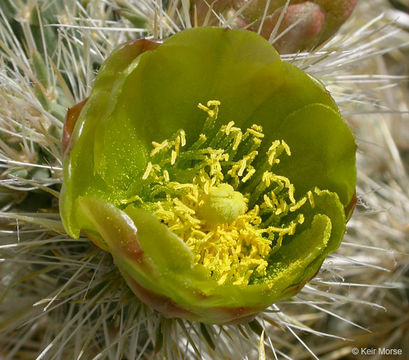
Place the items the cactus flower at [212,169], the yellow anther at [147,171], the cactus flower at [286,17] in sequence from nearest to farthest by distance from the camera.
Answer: the cactus flower at [212,169]
the yellow anther at [147,171]
the cactus flower at [286,17]

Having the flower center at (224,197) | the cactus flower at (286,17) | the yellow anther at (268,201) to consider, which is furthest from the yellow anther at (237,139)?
the cactus flower at (286,17)

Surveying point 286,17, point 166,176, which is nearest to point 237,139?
point 166,176

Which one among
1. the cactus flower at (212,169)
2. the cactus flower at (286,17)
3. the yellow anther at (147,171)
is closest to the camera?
the cactus flower at (212,169)

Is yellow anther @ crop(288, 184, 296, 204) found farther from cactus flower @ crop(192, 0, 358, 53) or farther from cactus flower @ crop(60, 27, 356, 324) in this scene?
cactus flower @ crop(192, 0, 358, 53)

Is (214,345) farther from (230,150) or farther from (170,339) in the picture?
(230,150)

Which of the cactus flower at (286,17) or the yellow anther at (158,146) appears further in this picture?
the cactus flower at (286,17)

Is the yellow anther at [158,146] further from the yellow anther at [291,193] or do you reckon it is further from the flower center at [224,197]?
the yellow anther at [291,193]

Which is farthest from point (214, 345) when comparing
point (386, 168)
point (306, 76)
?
point (386, 168)
